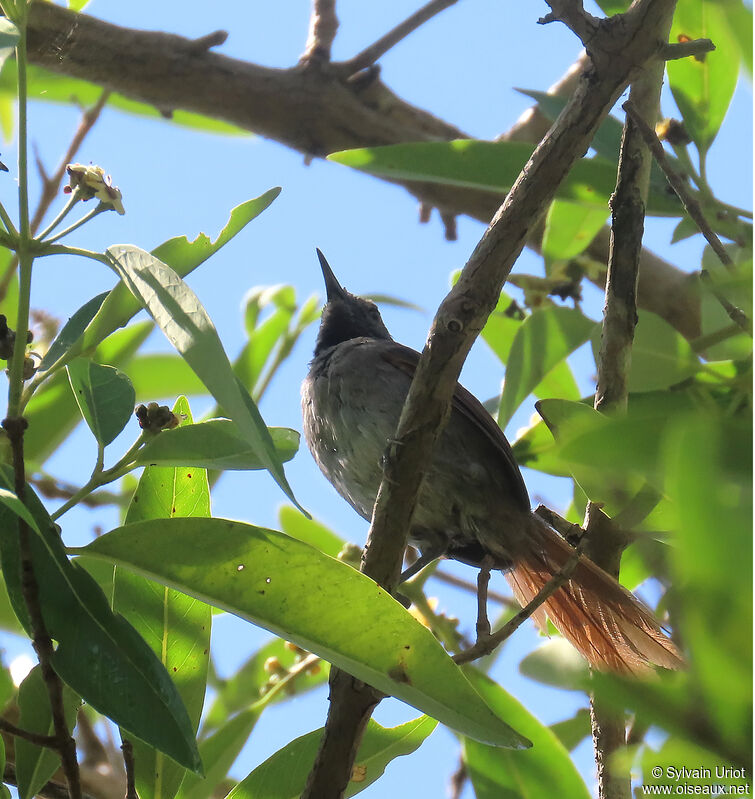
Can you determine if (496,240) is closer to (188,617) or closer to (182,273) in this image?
(182,273)

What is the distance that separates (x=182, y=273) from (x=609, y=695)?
5.04 feet

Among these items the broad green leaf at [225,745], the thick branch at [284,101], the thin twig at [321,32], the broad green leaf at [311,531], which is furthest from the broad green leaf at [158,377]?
the thin twig at [321,32]

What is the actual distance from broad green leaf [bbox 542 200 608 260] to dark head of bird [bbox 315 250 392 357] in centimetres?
166

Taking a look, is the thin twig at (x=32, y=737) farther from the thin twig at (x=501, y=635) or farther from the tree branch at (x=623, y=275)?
the tree branch at (x=623, y=275)

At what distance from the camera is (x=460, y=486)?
336cm

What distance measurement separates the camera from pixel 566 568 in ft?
7.03

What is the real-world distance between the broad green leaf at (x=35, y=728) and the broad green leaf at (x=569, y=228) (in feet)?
6.51

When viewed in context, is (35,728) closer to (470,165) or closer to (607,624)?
(607,624)

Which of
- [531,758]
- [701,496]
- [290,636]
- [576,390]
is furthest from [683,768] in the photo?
[576,390]

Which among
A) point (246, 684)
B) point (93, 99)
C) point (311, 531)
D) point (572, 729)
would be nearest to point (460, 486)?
point (311, 531)

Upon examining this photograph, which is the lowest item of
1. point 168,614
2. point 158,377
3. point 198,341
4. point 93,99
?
point 168,614

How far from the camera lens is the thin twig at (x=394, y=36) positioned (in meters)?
3.94

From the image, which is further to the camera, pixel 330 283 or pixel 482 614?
pixel 330 283

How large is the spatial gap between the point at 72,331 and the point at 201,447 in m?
0.40
